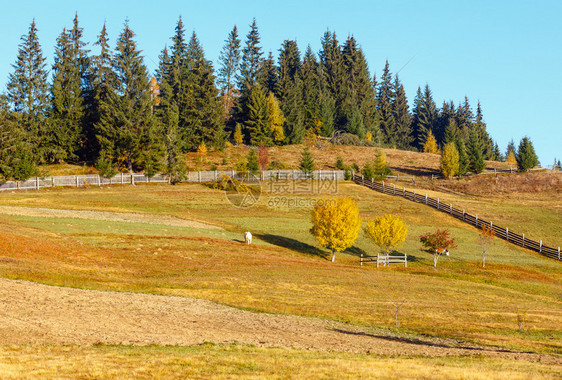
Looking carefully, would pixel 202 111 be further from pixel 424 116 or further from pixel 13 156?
pixel 424 116

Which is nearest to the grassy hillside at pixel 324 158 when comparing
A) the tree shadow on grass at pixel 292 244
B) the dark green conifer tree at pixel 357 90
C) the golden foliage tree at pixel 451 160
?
the golden foliage tree at pixel 451 160

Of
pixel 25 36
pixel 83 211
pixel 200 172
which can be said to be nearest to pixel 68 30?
pixel 25 36

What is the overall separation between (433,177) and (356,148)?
25.4 metres

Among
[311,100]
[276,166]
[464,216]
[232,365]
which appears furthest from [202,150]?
[232,365]

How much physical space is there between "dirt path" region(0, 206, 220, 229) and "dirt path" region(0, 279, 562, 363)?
26708 mm

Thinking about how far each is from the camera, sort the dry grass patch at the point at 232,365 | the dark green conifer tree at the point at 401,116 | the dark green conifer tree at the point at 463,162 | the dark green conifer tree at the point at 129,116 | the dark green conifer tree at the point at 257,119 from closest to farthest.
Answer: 1. the dry grass patch at the point at 232,365
2. the dark green conifer tree at the point at 129,116
3. the dark green conifer tree at the point at 463,162
4. the dark green conifer tree at the point at 257,119
5. the dark green conifer tree at the point at 401,116

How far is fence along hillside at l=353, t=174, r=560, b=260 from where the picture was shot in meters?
55.5

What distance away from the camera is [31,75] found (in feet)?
296

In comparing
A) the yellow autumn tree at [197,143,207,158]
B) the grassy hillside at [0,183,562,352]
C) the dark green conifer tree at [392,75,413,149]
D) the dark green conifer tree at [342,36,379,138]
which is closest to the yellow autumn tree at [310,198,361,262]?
the grassy hillside at [0,183,562,352]

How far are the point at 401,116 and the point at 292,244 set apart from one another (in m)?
128

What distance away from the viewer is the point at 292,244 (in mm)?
50562

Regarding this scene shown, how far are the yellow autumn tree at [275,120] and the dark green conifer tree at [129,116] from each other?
119 feet

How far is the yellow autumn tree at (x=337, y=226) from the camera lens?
46594 millimetres

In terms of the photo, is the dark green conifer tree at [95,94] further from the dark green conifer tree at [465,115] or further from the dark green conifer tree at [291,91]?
the dark green conifer tree at [465,115]
